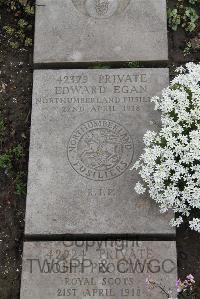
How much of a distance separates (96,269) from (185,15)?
8.76 ft

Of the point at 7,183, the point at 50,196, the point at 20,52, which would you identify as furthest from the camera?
the point at 20,52

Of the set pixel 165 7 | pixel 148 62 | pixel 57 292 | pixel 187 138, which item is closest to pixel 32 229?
pixel 57 292

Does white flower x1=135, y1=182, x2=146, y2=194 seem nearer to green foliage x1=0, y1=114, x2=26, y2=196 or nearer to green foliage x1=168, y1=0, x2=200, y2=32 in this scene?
green foliage x1=0, y1=114, x2=26, y2=196

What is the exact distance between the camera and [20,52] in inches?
206

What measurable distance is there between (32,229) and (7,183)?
674 millimetres

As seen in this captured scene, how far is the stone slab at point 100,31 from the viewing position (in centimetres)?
475

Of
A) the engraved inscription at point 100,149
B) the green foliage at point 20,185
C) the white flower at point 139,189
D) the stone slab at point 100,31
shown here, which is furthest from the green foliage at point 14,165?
the white flower at point 139,189

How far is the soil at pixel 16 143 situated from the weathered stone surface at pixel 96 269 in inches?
14.3

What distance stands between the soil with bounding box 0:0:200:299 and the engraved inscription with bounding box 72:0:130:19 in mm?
598

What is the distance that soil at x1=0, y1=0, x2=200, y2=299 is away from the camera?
14.4 feet

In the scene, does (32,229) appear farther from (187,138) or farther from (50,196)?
(187,138)

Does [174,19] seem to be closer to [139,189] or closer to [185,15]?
[185,15]

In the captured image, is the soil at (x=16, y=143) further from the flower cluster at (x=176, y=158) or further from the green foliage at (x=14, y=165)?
the flower cluster at (x=176, y=158)

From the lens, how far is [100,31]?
15.9 ft
